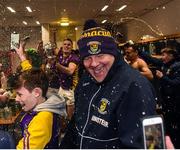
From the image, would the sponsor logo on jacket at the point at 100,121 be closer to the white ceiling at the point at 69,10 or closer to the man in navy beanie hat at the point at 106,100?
the man in navy beanie hat at the point at 106,100

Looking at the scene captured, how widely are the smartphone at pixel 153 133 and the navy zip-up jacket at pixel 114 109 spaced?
335 millimetres

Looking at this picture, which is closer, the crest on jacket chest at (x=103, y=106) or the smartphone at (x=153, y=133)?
the smartphone at (x=153, y=133)

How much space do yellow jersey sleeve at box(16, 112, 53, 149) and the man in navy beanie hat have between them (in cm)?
10

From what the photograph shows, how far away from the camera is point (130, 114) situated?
1.03 metres

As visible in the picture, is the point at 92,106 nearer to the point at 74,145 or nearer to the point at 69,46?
the point at 74,145

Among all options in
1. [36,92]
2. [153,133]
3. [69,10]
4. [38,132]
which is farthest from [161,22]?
[153,133]

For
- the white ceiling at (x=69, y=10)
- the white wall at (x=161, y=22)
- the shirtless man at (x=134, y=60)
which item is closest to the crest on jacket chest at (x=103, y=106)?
the shirtless man at (x=134, y=60)

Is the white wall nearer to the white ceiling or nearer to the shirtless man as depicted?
the white ceiling

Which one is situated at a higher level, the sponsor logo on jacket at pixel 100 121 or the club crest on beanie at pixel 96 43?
the club crest on beanie at pixel 96 43

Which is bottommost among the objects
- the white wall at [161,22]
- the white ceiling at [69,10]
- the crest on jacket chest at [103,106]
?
the crest on jacket chest at [103,106]

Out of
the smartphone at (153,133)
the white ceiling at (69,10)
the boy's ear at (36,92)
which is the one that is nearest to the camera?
the smartphone at (153,133)

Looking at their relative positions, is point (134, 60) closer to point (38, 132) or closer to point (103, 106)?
point (38, 132)

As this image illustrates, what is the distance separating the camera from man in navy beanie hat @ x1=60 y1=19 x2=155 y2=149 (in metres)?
1.04

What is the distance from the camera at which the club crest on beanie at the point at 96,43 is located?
3.96ft
